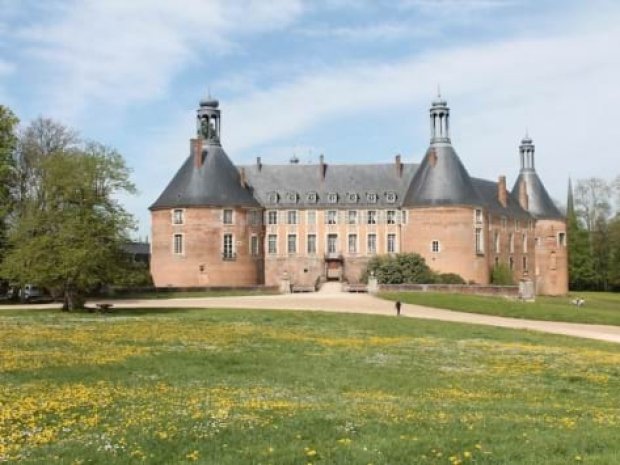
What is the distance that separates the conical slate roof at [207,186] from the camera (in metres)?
61.5

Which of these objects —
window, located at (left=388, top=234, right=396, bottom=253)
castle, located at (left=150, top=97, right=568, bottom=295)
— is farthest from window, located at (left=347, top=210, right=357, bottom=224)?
window, located at (left=388, top=234, right=396, bottom=253)

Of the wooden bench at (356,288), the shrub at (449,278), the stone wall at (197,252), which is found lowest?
the wooden bench at (356,288)

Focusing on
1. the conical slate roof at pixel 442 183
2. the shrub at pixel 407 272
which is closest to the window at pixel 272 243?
the shrub at pixel 407 272

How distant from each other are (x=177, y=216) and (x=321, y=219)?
1196cm

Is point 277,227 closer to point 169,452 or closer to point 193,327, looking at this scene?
point 193,327

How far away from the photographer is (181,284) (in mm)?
60375

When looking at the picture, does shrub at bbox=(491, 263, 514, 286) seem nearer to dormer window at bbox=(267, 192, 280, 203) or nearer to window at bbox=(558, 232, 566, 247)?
window at bbox=(558, 232, 566, 247)

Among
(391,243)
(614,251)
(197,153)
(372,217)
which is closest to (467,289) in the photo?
(391,243)

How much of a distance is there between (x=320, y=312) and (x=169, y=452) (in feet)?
88.6

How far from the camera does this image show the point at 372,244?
65.8 m

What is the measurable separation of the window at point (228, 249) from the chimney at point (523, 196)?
2916 cm

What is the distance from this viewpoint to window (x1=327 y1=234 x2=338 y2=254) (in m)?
66.1

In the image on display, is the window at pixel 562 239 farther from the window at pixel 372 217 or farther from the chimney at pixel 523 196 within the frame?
the window at pixel 372 217

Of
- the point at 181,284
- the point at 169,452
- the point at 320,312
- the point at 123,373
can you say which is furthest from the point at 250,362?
the point at 181,284
